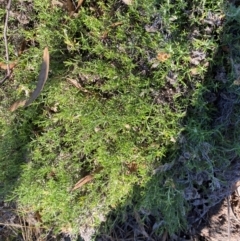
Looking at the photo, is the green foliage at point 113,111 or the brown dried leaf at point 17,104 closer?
the green foliage at point 113,111

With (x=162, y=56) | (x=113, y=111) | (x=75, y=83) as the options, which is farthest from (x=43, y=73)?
(x=162, y=56)

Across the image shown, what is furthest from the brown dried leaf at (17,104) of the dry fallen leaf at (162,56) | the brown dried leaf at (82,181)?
the dry fallen leaf at (162,56)

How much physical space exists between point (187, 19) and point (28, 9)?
86cm

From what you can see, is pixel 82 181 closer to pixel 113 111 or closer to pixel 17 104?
pixel 113 111

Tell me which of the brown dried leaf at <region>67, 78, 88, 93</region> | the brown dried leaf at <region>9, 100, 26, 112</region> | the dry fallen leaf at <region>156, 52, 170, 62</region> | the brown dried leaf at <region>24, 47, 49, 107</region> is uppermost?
the dry fallen leaf at <region>156, 52, 170, 62</region>

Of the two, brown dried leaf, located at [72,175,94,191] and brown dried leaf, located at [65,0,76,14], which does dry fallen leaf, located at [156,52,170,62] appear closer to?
brown dried leaf, located at [65,0,76,14]

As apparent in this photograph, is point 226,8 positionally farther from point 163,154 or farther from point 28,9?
point 28,9

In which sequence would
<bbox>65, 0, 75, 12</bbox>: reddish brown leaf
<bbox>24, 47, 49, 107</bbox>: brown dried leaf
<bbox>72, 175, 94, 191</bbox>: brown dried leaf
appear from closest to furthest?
<bbox>24, 47, 49, 107</bbox>: brown dried leaf → <bbox>65, 0, 75, 12</bbox>: reddish brown leaf → <bbox>72, 175, 94, 191</bbox>: brown dried leaf

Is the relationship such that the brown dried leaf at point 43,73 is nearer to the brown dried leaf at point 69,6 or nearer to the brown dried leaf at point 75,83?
the brown dried leaf at point 75,83

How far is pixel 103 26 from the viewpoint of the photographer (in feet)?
5.65

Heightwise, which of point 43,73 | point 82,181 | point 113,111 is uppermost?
point 43,73

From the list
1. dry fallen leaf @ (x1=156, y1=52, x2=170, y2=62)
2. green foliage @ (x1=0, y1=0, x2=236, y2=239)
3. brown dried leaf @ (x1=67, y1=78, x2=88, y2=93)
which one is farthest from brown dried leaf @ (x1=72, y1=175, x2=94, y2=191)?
dry fallen leaf @ (x1=156, y1=52, x2=170, y2=62)

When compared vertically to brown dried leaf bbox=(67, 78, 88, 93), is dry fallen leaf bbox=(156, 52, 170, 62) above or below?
above

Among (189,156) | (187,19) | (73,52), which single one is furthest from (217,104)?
(73,52)
